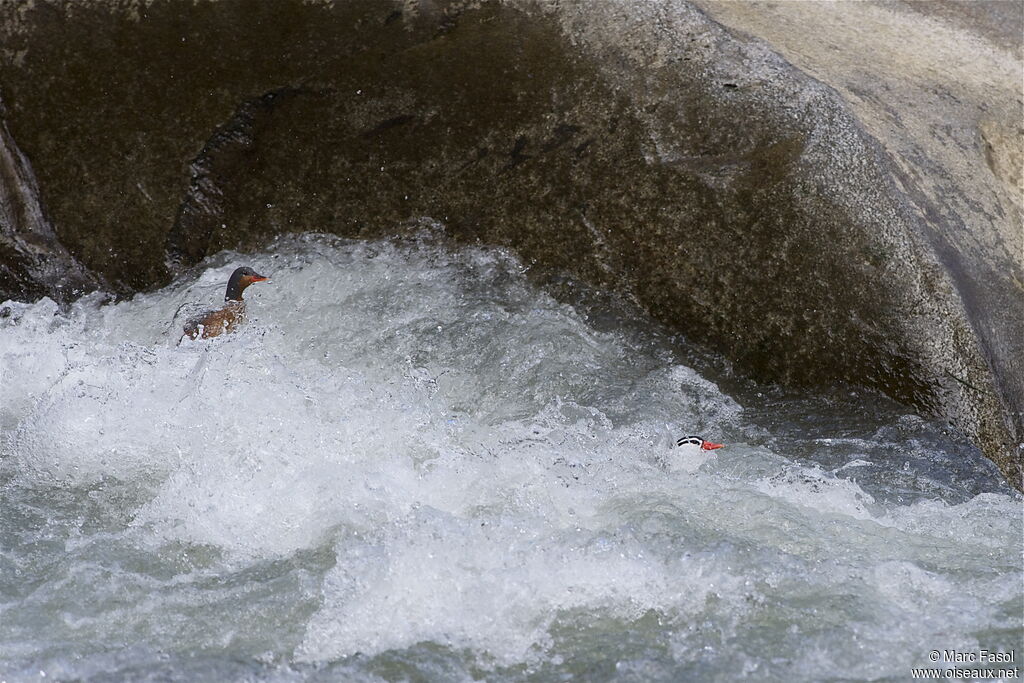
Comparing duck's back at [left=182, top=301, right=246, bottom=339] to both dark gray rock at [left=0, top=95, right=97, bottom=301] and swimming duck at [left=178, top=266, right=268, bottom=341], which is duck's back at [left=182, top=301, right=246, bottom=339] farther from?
dark gray rock at [left=0, top=95, right=97, bottom=301]

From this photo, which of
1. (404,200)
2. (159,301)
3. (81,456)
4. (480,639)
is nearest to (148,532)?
(81,456)

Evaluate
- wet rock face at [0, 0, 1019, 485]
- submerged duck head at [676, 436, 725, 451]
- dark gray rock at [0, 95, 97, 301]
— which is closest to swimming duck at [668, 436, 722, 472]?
submerged duck head at [676, 436, 725, 451]

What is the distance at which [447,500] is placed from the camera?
3.78m

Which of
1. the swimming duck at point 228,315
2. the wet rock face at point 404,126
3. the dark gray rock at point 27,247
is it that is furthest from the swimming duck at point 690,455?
the dark gray rock at point 27,247

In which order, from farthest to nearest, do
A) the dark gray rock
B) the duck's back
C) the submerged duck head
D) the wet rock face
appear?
the dark gray rock → the wet rock face → the duck's back → the submerged duck head

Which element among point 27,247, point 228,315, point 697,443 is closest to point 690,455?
point 697,443

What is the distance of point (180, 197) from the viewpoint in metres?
5.00

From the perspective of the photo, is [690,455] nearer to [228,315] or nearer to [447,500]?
[447,500]

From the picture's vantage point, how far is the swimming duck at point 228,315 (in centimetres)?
448

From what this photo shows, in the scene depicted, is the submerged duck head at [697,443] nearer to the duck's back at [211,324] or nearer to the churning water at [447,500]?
the churning water at [447,500]

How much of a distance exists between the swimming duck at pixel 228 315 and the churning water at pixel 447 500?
6cm

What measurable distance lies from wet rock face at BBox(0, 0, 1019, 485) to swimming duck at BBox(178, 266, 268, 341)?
501 millimetres

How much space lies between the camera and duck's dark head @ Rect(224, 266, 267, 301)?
457cm

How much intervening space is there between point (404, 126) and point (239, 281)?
3.52 ft
